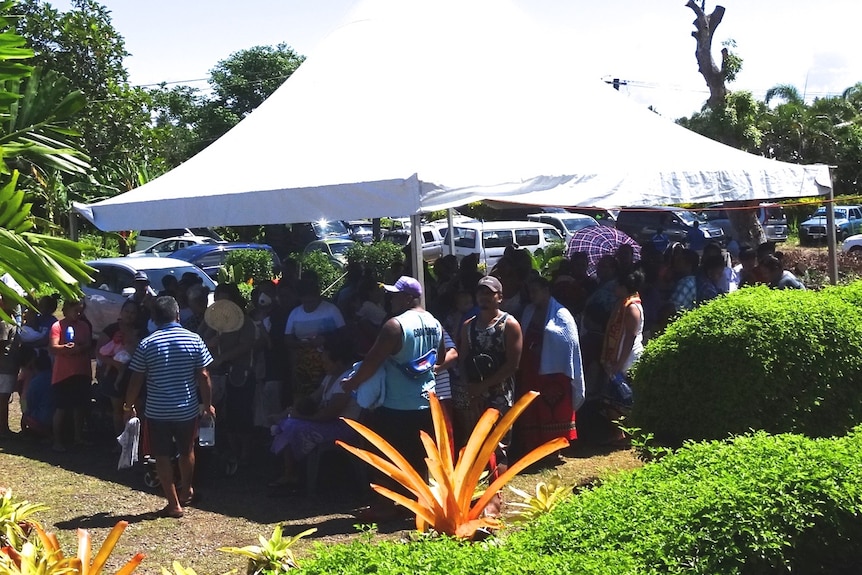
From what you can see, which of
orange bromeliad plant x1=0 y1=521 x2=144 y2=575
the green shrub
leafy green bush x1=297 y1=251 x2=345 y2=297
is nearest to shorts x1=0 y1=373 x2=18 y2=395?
orange bromeliad plant x1=0 y1=521 x2=144 y2=575

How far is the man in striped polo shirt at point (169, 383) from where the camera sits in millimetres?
6773

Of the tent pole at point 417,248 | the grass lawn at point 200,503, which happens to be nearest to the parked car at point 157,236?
the grass lawn at point 200,503

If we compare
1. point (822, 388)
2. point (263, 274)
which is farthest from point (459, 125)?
point (263, 274)

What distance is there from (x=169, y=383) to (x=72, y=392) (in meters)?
2.83

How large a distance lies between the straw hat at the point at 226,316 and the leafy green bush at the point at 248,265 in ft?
43.8

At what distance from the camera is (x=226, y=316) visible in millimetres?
8227

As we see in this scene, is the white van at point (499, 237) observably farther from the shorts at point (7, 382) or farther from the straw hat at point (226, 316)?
the straw hat at point (226, 316)

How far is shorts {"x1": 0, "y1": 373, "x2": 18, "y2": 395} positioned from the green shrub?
7.37 m

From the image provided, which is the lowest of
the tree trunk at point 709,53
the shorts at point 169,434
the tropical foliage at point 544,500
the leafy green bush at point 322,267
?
the tropical foliage at point 544,500

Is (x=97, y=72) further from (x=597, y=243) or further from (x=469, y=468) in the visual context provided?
(x=469, y=468)

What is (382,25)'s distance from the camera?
9.54 meters

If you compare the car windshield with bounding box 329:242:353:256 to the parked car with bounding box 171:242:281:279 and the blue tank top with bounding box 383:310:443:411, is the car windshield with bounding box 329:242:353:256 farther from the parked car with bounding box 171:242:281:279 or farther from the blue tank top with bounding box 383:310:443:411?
the blue tank top with bounding box 383:310:443:411

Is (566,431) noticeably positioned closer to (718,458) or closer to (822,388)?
(822,388)

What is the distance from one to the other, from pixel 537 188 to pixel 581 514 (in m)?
4.47
